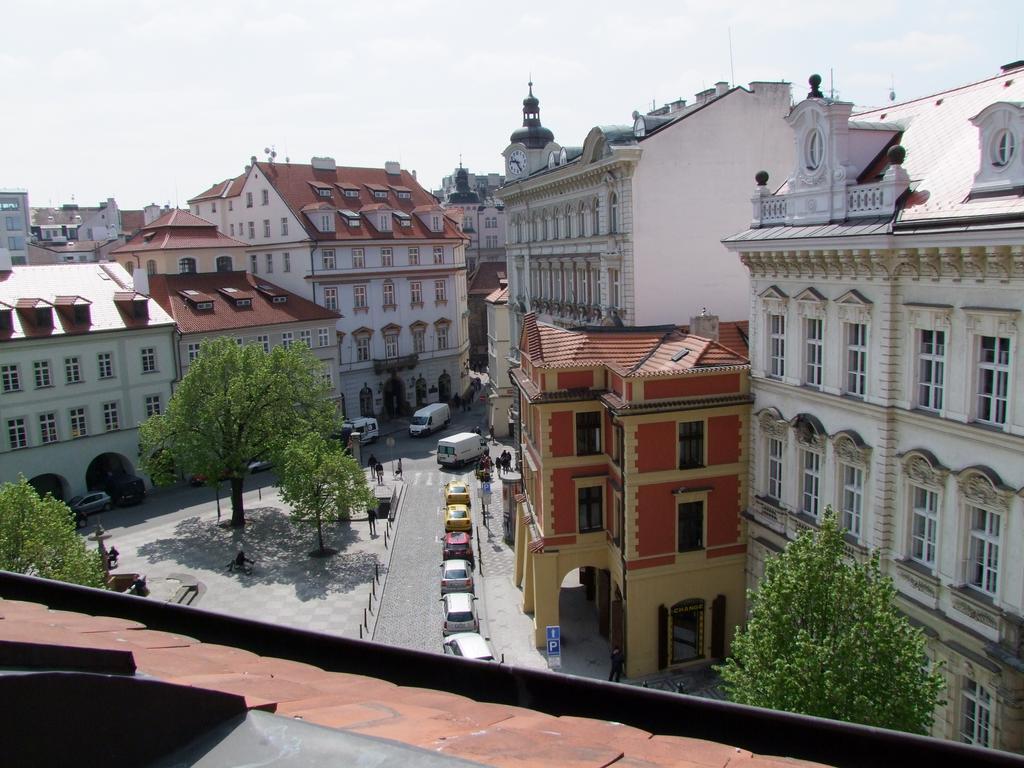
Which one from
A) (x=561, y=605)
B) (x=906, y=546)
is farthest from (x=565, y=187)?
(x=906, y=546)

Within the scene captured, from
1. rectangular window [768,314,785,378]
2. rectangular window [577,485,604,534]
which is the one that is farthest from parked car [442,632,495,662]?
rectangular window [768,314,785,378]

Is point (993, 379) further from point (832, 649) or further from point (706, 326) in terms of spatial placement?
point (706, 326)

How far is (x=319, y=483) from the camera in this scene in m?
39.3

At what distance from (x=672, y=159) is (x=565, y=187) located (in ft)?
28.3

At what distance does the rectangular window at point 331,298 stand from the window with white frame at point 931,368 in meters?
52.3

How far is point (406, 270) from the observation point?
237 ft

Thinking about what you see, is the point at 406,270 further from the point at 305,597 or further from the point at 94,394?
the point at 305,597

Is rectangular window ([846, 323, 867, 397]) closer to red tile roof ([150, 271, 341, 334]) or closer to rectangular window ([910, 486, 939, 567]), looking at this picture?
rectangular window ([910, 486, 939, 567])

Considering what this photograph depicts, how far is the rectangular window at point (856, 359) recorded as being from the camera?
22.8 meters

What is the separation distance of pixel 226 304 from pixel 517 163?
22368 mm

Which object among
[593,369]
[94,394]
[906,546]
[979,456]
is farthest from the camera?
[94,394]

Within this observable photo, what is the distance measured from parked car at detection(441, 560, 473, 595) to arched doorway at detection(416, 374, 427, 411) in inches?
1480

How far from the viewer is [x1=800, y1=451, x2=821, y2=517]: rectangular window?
25.4 m

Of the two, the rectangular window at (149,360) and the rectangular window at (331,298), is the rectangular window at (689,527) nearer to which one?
the rectangular window at (149,360)
